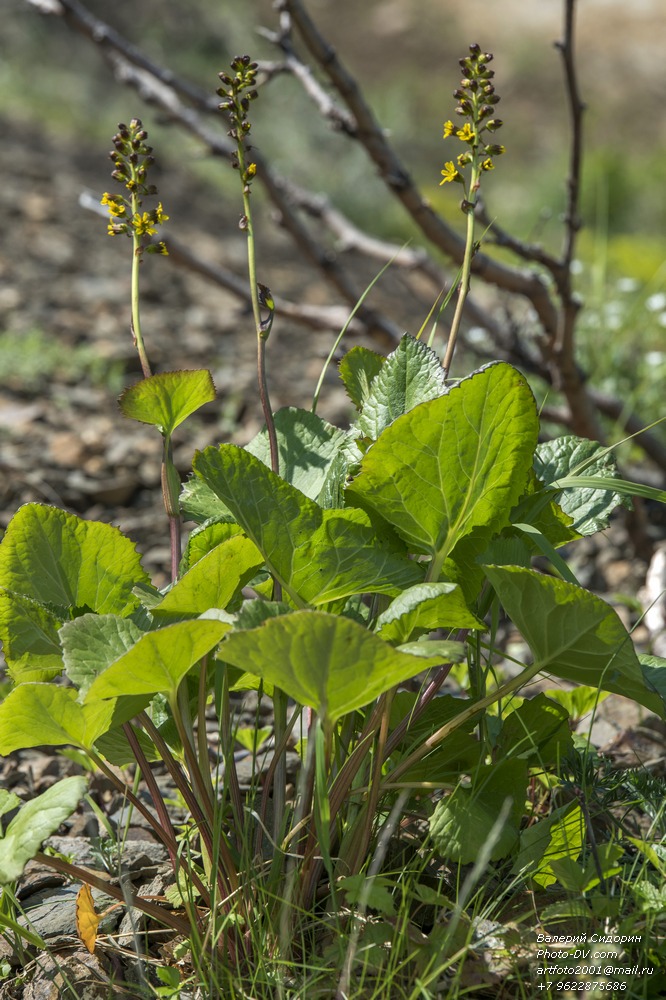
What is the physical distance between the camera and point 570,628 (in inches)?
41.8

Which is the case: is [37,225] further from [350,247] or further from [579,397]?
[579,397]

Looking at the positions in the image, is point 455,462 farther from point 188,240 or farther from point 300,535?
point 188,240

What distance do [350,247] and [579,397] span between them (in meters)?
0.92

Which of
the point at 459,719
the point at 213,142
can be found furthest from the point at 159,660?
the point at 213,142

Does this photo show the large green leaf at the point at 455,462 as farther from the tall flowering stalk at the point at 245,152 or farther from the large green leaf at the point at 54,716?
the large green leaf at the point at 54,716

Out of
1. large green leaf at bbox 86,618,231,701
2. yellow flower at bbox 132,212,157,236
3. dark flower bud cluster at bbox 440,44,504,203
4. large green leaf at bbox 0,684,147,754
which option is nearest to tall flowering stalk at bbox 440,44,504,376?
dark flower bud cluster at bbox 440,44,504,203

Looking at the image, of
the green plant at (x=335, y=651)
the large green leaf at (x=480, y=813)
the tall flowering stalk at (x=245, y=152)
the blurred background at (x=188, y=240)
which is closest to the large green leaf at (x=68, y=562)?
the green plant at (x=335, y=651)

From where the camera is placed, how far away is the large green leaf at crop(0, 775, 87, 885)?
3.16 feet

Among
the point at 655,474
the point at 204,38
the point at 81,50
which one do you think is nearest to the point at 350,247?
the point at 655,474

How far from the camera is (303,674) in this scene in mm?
983

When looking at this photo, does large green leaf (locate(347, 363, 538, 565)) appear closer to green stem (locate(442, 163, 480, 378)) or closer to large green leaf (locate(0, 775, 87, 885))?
green stem (locate(442, 163, 480, 378))

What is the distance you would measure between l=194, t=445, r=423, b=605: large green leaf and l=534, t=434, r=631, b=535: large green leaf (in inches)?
11.8

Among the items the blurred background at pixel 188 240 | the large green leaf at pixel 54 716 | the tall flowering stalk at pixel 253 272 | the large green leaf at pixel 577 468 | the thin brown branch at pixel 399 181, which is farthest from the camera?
the blurred background at pixel 188 240

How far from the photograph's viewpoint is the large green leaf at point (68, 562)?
1.24 meters
